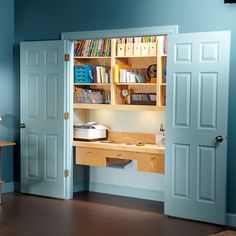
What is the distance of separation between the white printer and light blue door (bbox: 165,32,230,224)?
1440 millimetres

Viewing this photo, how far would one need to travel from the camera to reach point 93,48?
7230 mm

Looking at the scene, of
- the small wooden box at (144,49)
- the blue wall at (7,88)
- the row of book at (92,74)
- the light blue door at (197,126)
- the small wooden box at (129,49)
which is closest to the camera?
the light blue door at (197,126)

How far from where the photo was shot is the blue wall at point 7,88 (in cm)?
730

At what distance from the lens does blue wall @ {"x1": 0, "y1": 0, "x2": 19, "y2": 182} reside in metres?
7.30

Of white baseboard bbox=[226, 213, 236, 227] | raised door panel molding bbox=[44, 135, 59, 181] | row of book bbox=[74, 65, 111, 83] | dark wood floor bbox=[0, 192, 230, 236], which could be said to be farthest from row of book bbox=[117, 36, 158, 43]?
white baseboard bbox=[226, 213, 236, 227]

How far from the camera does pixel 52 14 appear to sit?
23.1 ft

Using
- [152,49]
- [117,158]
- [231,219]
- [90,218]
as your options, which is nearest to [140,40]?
[152,49]

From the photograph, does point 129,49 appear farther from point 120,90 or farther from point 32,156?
point 32,156

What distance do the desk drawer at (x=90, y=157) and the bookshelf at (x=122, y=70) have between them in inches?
24.3

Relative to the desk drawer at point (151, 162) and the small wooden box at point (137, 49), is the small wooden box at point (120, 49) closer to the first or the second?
the small wooden box at point (137, 49)

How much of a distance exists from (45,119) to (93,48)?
121 cm

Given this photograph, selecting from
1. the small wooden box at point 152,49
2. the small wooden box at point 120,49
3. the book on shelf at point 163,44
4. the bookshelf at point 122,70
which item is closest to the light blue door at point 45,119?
the bookshelf at point 122,70

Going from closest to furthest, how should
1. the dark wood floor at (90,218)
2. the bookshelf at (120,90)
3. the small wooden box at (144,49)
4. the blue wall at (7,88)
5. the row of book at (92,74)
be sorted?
the dark wood floor at (90,218), the bookshelf at (120,90), the small wooden box at (144,49), the row of book at (92,74), the blue wall at (7,88)

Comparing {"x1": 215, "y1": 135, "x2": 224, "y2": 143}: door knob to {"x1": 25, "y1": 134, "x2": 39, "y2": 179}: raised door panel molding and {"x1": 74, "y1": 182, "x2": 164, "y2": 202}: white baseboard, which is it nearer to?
{"x1": 74, "y1": 182, "x2": 164, "y2": 202}: white baseboard
